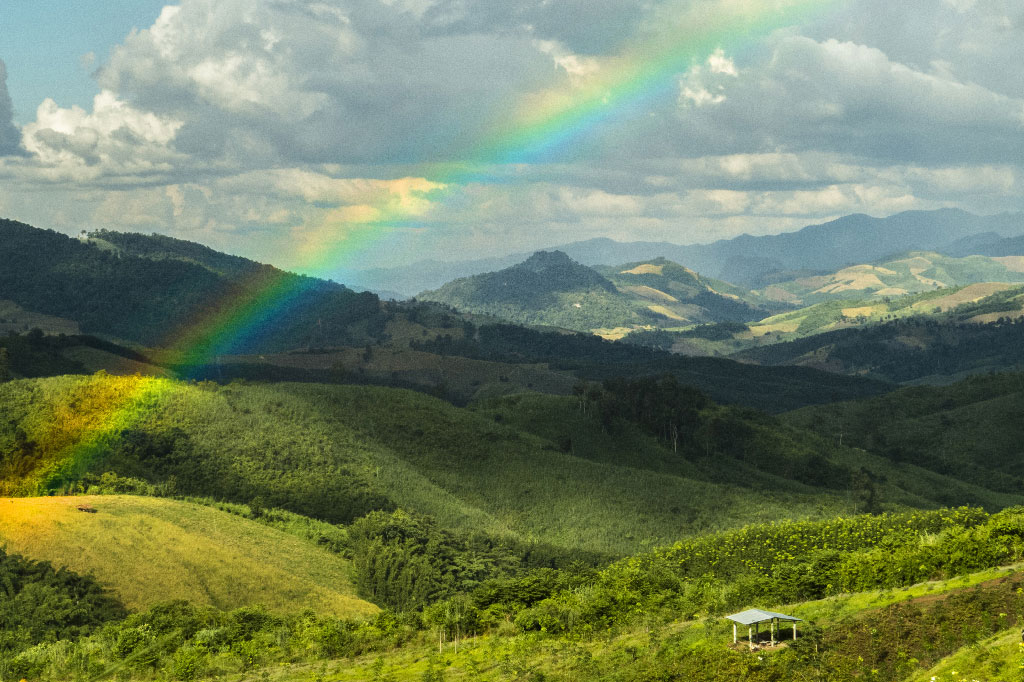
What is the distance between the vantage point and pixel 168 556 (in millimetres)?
78750

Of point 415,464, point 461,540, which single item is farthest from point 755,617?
point 415,464

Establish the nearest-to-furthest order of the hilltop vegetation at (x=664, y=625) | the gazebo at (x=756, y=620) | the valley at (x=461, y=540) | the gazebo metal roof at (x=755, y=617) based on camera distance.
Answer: the hilltop vegetation at (x=664, y=625), the gazebo metal roof at (x=755, y=617), the gazebo at (x=756, y=620), the valley at (x=461, y=540)

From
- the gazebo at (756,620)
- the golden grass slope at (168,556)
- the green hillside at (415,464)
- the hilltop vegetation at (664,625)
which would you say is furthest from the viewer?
the green hillside at (415,464)

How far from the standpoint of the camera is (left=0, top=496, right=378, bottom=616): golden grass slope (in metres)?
73.8

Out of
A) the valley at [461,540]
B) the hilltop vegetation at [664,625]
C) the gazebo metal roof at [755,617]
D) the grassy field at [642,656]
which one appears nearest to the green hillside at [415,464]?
the valley at [461,540]

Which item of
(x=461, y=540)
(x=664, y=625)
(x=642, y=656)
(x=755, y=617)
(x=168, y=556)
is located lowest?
(x=461, y=540)

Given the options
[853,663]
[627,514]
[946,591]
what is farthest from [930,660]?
[627,514]

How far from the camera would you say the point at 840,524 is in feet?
246

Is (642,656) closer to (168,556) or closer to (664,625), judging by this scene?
(664,625)

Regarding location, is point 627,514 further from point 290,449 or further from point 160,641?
point 160,641

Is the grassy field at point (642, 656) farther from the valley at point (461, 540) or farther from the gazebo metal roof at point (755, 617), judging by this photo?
the gazebo metal roof at point (755, 617)

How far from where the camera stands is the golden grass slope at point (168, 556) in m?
73.8

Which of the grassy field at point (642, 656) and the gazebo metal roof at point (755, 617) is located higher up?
the gazebo metal roof at point (755, 617)

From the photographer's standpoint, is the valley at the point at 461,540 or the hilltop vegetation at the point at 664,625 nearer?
the hilltop vegetation at the point at 664,625
